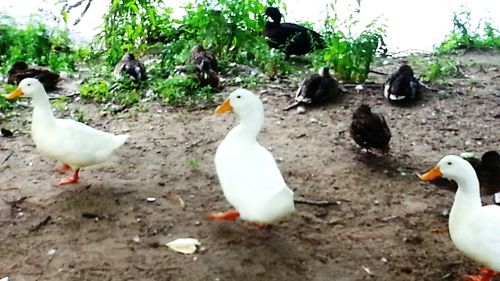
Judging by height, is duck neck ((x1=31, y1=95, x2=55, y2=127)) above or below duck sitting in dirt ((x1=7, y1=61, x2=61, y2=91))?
above

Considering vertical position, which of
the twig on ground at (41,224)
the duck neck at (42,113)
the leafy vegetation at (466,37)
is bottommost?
the leafy vegetation at (466,37)

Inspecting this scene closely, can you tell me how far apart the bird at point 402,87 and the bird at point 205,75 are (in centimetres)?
164

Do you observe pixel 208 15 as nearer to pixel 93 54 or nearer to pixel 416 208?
pixel 93 54

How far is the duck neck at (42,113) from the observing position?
4570mm

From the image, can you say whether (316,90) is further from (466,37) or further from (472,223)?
(466,37)

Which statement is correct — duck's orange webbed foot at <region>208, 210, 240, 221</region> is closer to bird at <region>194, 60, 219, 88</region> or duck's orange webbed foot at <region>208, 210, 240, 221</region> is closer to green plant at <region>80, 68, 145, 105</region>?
green plant at <region>80, 68, 145, 105</region>

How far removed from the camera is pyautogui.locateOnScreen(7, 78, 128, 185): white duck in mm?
4461

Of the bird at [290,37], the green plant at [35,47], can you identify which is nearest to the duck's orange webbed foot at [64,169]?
the green plant at [35,47]

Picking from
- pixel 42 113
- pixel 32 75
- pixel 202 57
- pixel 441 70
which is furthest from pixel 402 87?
pixel 32 75

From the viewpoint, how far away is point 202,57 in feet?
22.8

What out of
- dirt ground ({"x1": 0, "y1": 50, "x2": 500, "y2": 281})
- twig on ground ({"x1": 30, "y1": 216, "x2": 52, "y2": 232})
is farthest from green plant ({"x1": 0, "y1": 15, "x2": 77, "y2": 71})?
twig on ground ({"x1": 30, "y1": 216, "x2": 52, "y2": 232})

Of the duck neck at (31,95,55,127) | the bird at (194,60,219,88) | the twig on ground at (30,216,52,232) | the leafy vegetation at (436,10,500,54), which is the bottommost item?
the leafy vegetation at (436,10,500,54)

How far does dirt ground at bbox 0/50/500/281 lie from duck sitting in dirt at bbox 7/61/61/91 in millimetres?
675

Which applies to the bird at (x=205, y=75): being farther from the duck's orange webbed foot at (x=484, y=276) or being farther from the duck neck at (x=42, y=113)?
the duck's orange webbed foot at (x=484, y=276)
